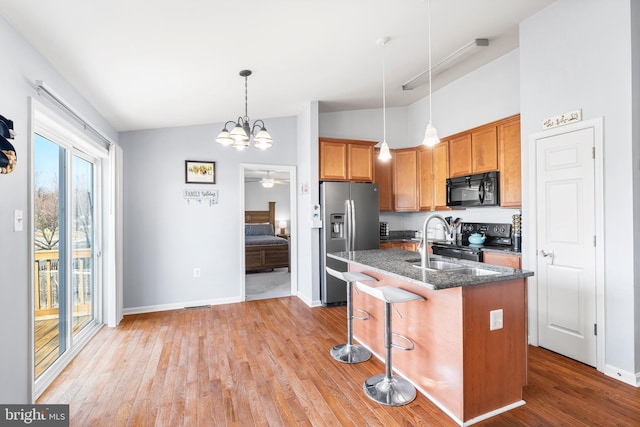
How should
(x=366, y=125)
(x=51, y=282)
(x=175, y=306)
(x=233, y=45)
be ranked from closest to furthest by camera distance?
1. (x=233, y=45)
2. (x=51, y=282)
3. (x=175, y=306)
4. (x=366, y=125)

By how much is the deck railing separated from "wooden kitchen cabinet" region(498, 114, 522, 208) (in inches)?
174

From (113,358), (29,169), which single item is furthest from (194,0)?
(113,358)

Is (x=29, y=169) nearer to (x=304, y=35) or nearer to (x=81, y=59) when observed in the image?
(x=81, y=59)

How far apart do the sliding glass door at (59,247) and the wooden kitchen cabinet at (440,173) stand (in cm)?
434

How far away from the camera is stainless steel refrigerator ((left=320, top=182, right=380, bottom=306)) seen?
4.39m

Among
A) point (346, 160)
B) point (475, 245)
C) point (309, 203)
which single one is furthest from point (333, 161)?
point (475, 245)

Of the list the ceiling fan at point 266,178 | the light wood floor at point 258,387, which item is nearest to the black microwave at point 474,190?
the light wood floor at point 258,387

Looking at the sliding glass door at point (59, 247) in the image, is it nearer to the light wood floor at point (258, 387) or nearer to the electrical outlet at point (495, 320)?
the light wood floor at point (258, 387)

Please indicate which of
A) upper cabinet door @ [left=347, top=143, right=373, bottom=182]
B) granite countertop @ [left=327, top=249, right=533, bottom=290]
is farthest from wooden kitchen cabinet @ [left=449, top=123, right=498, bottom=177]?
granite countertop @ [left=327, top=249, right=533, bottom=290]

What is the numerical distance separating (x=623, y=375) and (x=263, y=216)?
8286 millimetres

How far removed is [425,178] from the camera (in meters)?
4.84

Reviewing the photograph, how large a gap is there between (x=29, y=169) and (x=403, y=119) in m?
4.91

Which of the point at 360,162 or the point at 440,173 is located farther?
the point at 360,162

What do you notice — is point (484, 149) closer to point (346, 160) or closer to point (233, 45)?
point (346, 160)
